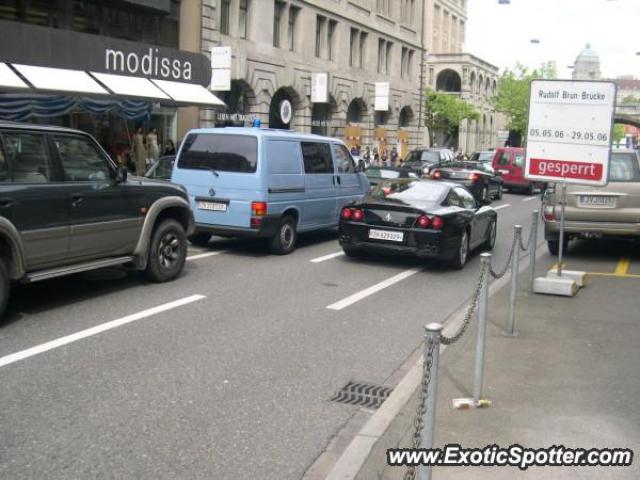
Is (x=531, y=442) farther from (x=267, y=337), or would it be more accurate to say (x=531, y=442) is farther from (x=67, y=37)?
(x=67, y=37)

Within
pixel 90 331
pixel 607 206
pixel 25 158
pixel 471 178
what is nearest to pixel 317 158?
pixel 607 206

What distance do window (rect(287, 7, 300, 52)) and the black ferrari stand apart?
939 inches

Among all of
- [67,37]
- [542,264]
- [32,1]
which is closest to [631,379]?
[542,264]

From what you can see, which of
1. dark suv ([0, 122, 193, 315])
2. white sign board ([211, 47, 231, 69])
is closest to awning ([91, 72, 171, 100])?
white sign board ([211, 47, 231, 69])

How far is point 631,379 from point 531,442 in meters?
1.81

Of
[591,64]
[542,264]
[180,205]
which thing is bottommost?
[542,264]

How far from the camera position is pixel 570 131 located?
30.1ft

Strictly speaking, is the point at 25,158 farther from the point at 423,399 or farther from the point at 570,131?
the point at 570,131

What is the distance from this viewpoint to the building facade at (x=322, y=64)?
2992 centimetres

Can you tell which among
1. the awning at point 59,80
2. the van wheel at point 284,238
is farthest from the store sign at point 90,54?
the van wheel at point 284,238

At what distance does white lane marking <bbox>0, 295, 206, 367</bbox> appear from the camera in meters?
6.31

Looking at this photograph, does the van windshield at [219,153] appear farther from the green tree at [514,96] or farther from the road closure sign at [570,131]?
the green tree at [514,96]

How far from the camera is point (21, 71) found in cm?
1659

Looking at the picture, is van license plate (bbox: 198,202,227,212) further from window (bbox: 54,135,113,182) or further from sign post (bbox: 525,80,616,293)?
sign post (bbox: 525,80,616,293)
